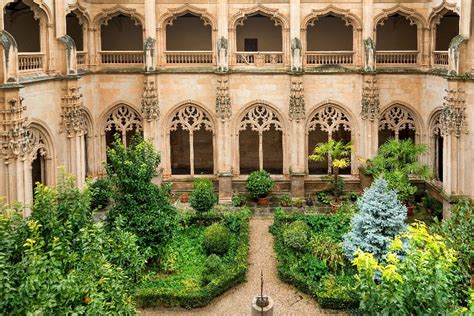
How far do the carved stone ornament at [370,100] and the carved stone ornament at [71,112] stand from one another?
14.1 meters

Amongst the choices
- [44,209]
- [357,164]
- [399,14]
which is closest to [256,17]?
[399,14]

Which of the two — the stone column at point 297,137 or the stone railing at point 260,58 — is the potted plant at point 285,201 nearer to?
the stone column at point 297,137

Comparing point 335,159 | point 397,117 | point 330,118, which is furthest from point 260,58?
point 397,117

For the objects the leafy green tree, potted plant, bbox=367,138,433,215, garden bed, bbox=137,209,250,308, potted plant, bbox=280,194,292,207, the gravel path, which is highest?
potted plant, bbox=367,138,433,215

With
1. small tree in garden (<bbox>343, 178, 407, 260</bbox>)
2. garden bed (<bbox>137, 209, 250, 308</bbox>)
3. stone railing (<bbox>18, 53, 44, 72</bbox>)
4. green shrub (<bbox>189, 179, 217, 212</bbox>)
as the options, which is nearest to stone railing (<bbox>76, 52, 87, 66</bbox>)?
stone railing (<bbox>18, 53, 44, 72</bbox>)

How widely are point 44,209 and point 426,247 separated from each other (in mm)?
7690

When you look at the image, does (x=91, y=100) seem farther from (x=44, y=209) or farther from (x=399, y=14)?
(x=44, y=209)

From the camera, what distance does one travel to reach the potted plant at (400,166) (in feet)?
84.5

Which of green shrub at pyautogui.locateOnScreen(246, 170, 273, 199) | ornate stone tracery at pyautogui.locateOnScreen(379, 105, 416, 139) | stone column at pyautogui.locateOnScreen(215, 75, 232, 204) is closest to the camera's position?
green shrub at pyautogui.locateOnScreen(246, 170, 273, 199)

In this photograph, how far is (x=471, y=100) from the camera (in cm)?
2359

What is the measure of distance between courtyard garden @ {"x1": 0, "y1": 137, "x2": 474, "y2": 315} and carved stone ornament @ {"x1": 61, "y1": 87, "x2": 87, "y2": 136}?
11.3 ft

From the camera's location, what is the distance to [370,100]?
29.8 metres

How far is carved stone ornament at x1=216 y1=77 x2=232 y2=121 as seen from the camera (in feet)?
98.2

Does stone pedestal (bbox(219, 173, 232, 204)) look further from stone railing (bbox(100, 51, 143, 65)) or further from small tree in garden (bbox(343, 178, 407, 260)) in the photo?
small tree in garden (bbox(343, 178, 407, 260))
